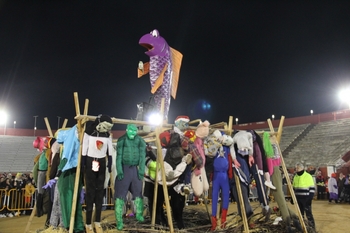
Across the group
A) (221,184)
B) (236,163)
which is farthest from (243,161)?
(221,184)

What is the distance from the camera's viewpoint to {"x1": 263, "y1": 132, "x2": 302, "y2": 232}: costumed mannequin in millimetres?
5477

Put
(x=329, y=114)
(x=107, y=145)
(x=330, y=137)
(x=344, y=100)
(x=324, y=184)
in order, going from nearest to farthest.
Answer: (x=107, y=145) → (x=324, y=184) → (x=330, y=137) → (x=329, y=114) → (x=344, y=100)

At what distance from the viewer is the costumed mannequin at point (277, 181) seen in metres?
5.48

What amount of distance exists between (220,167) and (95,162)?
2.09m

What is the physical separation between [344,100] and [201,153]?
2378 cm

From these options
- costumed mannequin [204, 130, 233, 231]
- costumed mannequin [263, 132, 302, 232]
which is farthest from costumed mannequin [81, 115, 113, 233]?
costumed mannequin [263, 132, 302, 232]

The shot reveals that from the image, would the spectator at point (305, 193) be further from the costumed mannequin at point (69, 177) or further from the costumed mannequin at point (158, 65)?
the costumed mannequin at point (69, 177)

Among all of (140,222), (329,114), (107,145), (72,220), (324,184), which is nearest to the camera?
(72,220)

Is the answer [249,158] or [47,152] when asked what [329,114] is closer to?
[249,158]

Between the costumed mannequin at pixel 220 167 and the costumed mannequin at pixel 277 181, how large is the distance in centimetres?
79

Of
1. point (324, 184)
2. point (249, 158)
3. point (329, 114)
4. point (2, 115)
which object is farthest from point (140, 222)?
point (2, 115)

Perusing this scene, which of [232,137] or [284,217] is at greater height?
[232,137]

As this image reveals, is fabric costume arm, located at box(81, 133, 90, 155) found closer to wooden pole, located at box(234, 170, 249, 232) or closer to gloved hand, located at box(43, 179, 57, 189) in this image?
gloved hand, located at box(43, 179, 57, 189)

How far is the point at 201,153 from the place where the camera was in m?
5.41
